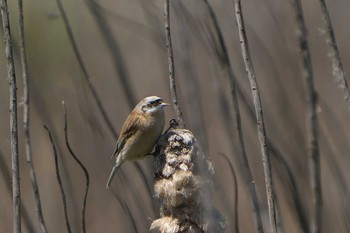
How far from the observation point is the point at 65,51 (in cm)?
707

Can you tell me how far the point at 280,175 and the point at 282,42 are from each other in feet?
2.24

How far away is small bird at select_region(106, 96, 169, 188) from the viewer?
4.33 meters

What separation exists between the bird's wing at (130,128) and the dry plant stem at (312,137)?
2.25 m

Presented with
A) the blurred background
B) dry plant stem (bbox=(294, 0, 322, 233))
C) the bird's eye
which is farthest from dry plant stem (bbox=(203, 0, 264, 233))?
the bird's eye

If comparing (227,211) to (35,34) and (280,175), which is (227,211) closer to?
(280,175)

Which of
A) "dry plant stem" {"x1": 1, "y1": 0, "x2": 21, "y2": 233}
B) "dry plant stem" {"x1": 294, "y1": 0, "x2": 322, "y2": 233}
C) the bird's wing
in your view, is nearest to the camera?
"dry plant stem" {"x1": 294, "y1": 0, "x2": 322, "y2": 233}

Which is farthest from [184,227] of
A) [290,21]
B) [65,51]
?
[65,51]

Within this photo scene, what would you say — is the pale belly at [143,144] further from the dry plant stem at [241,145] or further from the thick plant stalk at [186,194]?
the dry plant stem at [241,145]

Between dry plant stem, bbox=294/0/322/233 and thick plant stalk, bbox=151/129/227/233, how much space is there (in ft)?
3.43

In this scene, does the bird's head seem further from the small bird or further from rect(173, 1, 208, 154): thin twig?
rect(173, 1, 208, 154): thin twig

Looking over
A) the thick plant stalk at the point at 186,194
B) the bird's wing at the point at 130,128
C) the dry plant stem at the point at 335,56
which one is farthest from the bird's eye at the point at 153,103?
the dry plant stem at the point at 335,56

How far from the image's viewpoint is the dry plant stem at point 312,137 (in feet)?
6.61

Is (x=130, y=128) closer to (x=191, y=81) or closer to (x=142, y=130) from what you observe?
(x=142, y=130)

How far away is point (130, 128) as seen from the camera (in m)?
4.67
